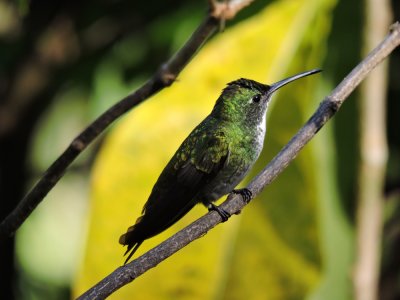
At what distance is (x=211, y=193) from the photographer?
6.16ft

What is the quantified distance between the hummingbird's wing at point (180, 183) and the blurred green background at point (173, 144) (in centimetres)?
36

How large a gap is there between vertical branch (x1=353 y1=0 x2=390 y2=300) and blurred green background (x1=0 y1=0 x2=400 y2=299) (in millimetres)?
127

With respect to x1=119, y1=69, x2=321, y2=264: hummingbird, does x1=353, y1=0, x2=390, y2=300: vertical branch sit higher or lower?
lower

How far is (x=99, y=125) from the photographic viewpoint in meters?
1.48

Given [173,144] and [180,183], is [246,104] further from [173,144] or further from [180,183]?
[180,183]

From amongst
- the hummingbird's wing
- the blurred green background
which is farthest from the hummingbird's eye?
the blurred green background

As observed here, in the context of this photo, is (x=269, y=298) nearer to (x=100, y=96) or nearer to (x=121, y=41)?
(x=100, y=96)

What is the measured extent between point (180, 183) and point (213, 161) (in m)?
0.22

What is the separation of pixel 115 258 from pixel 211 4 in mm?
880

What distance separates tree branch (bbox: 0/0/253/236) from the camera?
1472 mm

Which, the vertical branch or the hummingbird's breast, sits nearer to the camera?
the hummingbird's breast

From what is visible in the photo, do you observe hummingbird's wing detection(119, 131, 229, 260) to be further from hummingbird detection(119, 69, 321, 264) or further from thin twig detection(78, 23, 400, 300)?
thin twig detection(78, 23, 400, 300)

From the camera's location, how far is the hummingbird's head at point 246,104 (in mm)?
2090

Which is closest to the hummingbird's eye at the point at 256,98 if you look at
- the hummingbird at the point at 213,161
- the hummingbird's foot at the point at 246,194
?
the hummingbird at the point at 213,161
